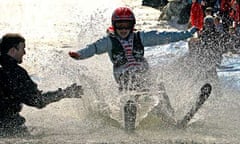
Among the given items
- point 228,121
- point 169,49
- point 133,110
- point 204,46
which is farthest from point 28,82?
point 169,49

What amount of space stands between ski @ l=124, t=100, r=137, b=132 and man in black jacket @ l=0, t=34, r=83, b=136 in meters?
0.50

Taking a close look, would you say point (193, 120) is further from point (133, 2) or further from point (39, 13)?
point (133, 2)

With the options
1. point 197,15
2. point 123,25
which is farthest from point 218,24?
point 123,25

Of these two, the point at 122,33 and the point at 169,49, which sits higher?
the point at 122,33

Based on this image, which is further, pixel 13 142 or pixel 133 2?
pixel 133 2

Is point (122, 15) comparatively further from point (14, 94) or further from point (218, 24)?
point (218, 24)

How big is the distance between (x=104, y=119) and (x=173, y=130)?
92cm

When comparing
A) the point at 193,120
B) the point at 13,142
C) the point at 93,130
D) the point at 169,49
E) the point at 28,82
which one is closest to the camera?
the point at 13,142

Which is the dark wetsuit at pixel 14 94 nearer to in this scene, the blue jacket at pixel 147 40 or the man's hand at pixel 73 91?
the man's hand at pixel 73 91

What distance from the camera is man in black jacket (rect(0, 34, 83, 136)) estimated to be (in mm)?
5664

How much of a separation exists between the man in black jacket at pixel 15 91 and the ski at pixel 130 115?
499mm

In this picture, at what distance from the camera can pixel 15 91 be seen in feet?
18.6

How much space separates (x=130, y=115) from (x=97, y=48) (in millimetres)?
1251

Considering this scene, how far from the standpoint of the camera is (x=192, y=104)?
6730 mm
